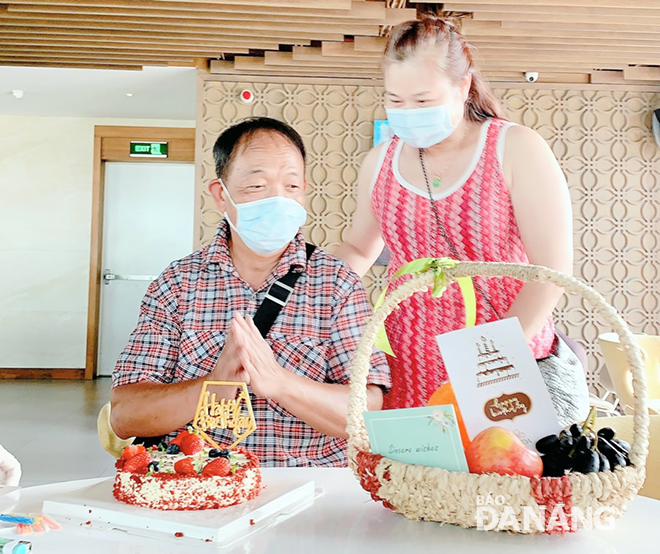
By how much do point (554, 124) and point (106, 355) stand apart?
588 centimetres

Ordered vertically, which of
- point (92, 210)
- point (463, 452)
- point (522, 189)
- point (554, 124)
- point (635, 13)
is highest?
point (635, 13)

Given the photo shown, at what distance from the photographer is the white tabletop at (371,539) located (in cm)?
76

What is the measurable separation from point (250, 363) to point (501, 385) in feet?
1.85

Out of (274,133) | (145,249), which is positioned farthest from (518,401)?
(145,249)

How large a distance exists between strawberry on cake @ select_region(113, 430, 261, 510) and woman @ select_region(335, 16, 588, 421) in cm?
63

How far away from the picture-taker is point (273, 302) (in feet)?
5.14

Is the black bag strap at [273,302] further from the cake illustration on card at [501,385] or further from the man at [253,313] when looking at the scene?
the cake illustration on card at [501,385]

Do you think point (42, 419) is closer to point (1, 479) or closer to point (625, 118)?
point (1, 479)

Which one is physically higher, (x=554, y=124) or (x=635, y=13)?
(x=635, y=13)

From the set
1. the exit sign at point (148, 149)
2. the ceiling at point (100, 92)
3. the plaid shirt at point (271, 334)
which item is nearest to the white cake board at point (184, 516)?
the plaid shirt at point (271, 334)

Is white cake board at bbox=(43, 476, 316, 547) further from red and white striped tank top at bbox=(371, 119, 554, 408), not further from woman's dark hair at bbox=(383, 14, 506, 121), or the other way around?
woman's dark hair at bbox=(383, 14, 506, 121)

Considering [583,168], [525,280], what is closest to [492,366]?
[525,280]

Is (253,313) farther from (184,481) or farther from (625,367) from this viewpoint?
(625,367)

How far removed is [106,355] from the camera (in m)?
8.18
